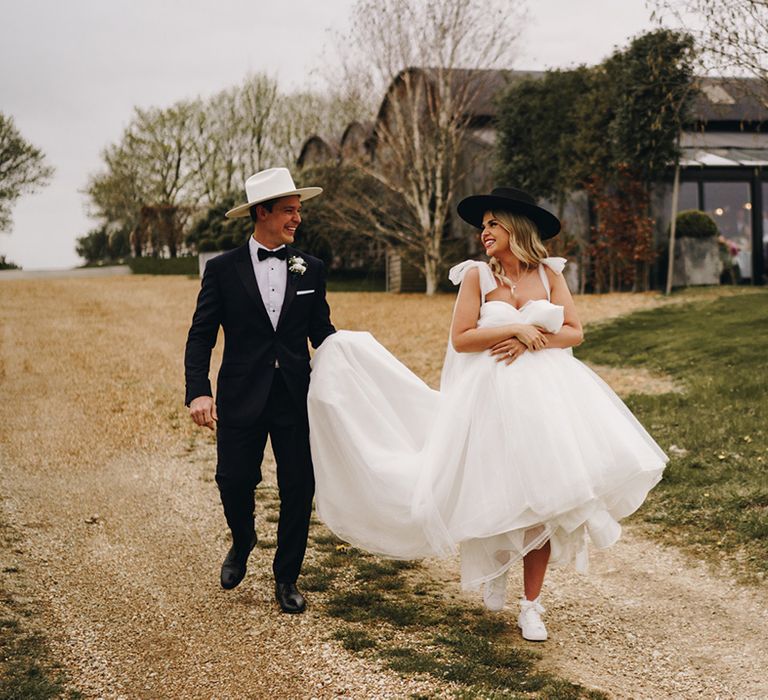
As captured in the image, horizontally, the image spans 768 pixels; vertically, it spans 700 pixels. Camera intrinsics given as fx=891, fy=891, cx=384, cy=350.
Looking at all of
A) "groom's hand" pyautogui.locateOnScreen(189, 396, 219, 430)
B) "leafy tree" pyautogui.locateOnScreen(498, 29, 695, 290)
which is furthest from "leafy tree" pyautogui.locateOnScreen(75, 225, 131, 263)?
"groom's hand" pyautogui.locateOnScreen(189, 396, 219, 430)

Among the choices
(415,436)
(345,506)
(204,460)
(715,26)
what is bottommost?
(204,460)

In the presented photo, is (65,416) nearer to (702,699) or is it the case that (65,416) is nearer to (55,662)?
(55,662)

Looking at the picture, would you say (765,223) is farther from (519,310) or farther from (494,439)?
(494,439)

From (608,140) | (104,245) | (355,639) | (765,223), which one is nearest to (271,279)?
(355,639)

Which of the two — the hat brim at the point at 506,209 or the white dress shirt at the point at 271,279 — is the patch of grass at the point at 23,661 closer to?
the white dress shirt at the point at 271,279

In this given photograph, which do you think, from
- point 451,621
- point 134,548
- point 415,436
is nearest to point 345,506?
point 415,436

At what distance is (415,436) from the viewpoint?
4.77 m

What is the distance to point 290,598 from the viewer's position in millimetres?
4910

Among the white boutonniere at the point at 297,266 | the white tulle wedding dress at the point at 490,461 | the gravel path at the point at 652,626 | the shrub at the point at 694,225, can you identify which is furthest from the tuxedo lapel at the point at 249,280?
the shrub at the point at 694,225

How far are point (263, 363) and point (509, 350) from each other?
1.32 meters

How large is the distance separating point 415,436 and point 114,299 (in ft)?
79.1

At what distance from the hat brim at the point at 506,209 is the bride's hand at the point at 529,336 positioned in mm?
528

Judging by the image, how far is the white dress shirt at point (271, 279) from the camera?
4.81 m

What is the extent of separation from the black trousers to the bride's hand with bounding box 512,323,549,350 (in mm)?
1284
